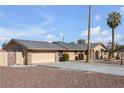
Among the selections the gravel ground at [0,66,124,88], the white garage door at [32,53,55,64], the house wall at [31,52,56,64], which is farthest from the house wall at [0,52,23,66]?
the gravel ground at [0,66,124,88]

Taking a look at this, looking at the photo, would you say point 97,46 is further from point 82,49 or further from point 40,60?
point 40,60

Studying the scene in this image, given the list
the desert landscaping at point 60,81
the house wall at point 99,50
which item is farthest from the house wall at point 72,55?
the desert landscaping at point 60,81

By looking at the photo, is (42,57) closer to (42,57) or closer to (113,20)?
(42,57)

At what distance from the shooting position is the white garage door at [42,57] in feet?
112

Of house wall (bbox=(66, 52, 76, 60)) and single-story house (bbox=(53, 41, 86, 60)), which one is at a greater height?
single-story house (bbox=(53, 41, 86, 60))

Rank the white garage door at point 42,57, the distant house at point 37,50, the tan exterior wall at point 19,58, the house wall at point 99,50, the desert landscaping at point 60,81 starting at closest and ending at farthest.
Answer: the desert landscaping at point 60,81 < the tan exterior wall at point 19,58 < the distant house at point 37,50 < the white garage door at point 42,57 < the house wall at point 99,50

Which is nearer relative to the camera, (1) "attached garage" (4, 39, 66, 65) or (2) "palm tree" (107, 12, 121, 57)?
(1) "attached garage" (4, 39, 66, 65)

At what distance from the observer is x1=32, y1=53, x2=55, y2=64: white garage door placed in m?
34.0

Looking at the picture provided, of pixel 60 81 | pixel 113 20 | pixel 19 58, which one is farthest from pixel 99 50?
pixel 60 81

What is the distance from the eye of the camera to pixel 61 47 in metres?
41.0

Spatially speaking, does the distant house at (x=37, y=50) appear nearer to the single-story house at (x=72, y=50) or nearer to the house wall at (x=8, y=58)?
the single-story house at (x=72, y=50)

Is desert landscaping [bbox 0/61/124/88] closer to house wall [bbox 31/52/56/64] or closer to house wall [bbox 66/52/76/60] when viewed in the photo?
house wall [bbox 31/52/56/64]

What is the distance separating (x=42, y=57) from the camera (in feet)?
116
